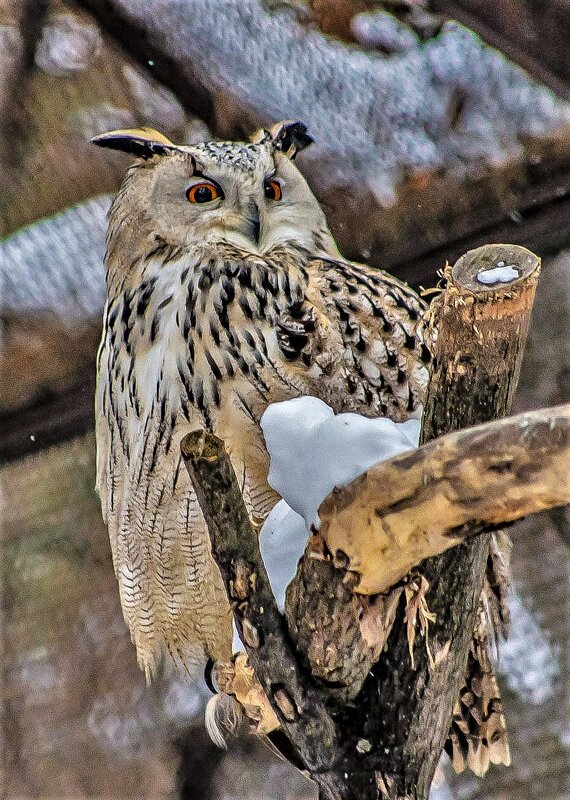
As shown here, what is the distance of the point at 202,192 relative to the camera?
5.38 feet

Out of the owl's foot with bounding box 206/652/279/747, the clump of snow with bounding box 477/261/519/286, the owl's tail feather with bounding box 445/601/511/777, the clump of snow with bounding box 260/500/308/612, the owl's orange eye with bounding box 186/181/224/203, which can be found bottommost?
the owl's tail feather with bounding box 445/601/511/777

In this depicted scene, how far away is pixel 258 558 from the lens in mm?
1194

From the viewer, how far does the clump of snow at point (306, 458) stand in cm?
115

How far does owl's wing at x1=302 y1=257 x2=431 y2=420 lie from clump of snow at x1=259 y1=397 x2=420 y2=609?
0.07m

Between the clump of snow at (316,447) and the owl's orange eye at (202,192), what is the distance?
44 cm

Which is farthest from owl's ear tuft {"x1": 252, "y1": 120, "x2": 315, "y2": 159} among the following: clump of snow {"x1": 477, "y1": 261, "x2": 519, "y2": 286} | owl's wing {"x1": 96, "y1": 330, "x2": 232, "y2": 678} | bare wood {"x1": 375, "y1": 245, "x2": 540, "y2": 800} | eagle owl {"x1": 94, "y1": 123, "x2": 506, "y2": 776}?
clump of snow {"x1": 477, "y1": 261, "x2": 519, "y2": 286}

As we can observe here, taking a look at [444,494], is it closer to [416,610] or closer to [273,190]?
[416,610]

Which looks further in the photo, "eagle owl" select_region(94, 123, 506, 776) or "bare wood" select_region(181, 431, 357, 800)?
"eagle owl" select_region(94, 123, 506, 776)

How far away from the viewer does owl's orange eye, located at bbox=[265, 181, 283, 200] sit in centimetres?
171

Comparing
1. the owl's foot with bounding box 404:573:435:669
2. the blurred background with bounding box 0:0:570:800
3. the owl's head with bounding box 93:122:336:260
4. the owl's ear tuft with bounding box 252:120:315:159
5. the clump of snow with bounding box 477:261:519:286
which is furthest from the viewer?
the blurred background with bounding box 0:0:570:800

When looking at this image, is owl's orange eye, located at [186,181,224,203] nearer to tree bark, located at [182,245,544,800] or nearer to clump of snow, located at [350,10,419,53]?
tree bark, located at [182,245,544,800]

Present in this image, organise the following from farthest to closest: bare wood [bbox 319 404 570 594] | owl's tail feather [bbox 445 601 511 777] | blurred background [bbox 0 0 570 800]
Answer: blurred background [bbox 0 0 570 800], owl's tail feather [bbox 445 601 511 777], bare wood [bbox 319 404 570 594]

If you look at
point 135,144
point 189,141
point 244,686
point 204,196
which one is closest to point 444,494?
point 244,686

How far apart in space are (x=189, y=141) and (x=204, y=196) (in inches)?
34.2
